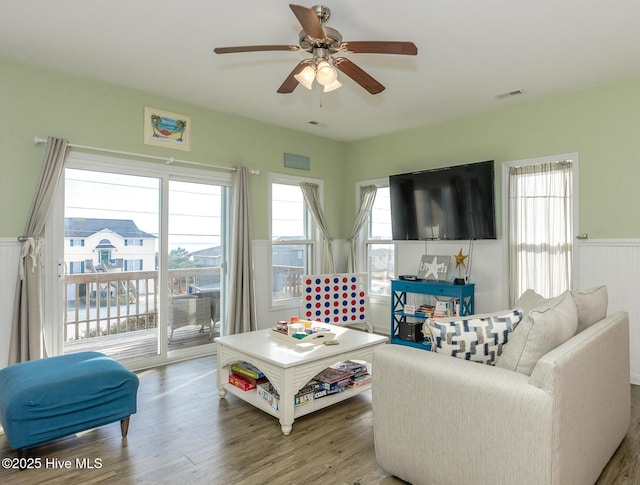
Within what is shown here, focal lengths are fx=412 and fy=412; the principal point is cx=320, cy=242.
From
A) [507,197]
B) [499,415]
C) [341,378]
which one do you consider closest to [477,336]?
[499,415]

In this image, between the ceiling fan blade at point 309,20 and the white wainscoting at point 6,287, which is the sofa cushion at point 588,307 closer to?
the ceiling fan blade at point 309,20

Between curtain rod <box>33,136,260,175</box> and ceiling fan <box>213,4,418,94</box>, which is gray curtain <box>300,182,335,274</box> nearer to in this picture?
curtain rod <box>33,136,260,175</box>

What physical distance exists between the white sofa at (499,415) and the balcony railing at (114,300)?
9.17 ft

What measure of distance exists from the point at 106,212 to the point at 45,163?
2.08ft

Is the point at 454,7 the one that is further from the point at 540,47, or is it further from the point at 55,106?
the point at 55,106

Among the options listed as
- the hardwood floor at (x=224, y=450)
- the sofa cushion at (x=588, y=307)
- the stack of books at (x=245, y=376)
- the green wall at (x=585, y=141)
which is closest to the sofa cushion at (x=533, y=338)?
the sofa cushion at (x=588, y=307)

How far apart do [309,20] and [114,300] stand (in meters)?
3.11

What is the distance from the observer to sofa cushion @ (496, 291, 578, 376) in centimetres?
178

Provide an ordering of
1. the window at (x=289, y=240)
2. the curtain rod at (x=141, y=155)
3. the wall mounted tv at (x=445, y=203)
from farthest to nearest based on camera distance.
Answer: the window at (x=289, y=240) < the wall mounted tv at (x=445, y=203) < the curtain rod at (x=141, y=155)

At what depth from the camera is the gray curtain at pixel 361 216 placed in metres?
5.70

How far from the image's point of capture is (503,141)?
439 cm

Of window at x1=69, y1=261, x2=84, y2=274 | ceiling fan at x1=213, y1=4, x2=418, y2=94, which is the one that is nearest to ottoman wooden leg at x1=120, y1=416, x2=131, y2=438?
window at x1=69, y1=261, x2=84, y2=274

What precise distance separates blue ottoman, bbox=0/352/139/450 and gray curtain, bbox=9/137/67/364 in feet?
2.84

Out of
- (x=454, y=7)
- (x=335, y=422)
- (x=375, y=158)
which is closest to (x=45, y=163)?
(x=335, y=422)
